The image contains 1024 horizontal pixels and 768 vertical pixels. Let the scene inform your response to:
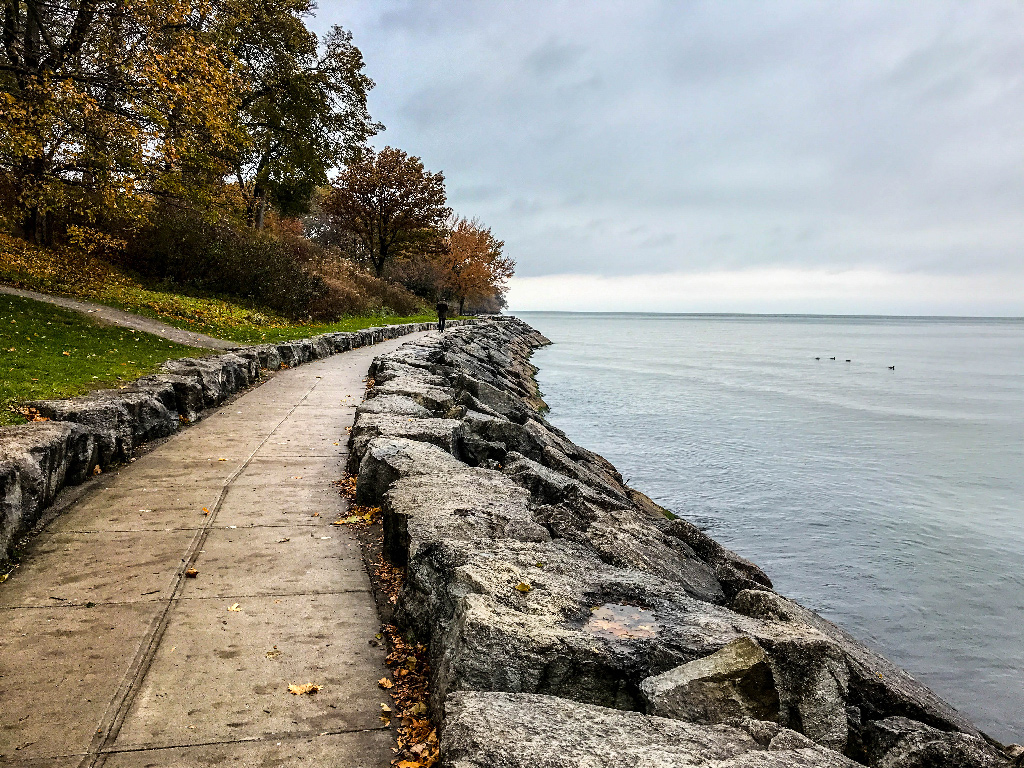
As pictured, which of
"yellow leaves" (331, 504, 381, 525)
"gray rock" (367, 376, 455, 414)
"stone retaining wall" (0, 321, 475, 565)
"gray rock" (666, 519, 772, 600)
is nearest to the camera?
"stone retaining wall" (0, 321, 475, 565)

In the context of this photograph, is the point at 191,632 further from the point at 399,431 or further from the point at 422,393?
the point at 422,393

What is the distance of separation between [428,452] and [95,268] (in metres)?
17.3

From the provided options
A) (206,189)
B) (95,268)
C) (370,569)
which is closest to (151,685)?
(370,569)

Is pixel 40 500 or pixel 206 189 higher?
pixel 206 189

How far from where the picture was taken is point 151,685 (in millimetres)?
2895

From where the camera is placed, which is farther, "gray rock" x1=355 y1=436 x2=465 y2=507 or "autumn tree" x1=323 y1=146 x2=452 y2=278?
"autumn tree" x1=323 y1=146 x2=452 y2=278

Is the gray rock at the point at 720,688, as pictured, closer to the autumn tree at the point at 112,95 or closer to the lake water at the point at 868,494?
the lake water at the point at 868,494

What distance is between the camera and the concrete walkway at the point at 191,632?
2592 mm

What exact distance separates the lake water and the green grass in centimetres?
874

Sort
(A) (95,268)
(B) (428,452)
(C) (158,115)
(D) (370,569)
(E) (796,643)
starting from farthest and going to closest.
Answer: (A) (95,268) < (C) (158,115) < (B) (428,452) < (D) (370,569) < (E) (796,643)

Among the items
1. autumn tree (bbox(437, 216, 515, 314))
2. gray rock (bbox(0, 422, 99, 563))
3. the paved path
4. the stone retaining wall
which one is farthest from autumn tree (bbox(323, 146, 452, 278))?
gray rock (bbox(0, 422, 99, 563))

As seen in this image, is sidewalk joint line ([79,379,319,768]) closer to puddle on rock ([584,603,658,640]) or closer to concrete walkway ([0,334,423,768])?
concrete walkway ([0,334,423,768])

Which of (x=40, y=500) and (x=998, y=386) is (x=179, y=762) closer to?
(x=40, y=500)

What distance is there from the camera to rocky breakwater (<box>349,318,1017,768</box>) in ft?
7.57
